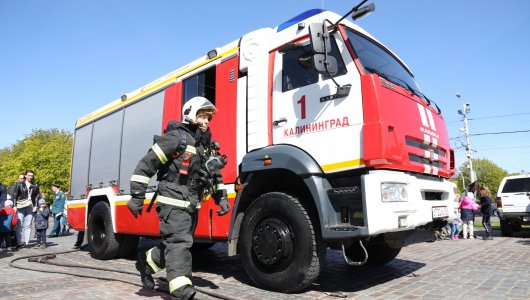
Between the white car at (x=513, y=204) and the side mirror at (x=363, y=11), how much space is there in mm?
10379

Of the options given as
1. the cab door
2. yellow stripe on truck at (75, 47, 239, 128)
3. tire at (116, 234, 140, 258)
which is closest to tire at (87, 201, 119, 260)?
tire at (116, 234, 140, 258)

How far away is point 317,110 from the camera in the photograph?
401 centimetres

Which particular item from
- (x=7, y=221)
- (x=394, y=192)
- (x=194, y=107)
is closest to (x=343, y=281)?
(x=394, y=192)

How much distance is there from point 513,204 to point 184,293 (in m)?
11.6

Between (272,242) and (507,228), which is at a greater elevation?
(272,242)

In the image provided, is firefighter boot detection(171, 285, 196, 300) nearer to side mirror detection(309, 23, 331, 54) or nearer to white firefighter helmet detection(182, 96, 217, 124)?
white firefighter helmet detection(182, 96, 217, 124)

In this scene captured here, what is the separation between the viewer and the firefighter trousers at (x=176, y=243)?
3299 millimetres

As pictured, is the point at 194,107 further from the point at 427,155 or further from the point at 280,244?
the point at 427,155

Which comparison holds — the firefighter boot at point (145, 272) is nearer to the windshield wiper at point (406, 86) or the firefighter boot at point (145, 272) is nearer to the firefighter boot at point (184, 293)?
the firefighter boot at point (184, 293)

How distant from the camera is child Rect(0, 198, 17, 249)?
845 cm

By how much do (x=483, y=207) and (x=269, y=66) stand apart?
405 inches

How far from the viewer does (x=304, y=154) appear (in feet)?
12.9

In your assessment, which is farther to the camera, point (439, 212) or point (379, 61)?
point (379, 61)

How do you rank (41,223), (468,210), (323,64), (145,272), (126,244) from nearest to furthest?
1. (323,64)
2. (145,272)
3. (126,244)
4. (41,223)
5. (468,210)
